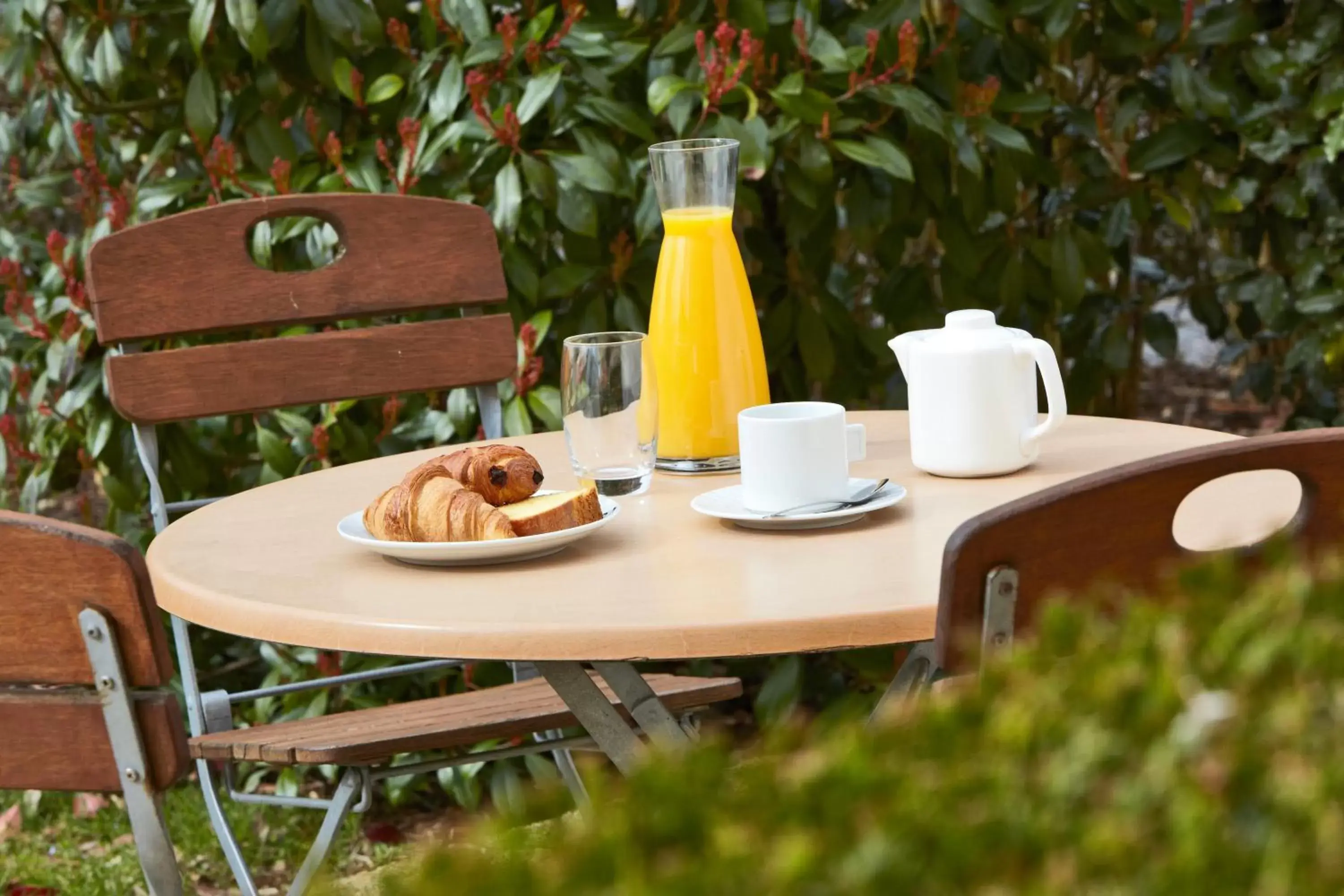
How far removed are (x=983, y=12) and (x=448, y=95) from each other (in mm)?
870

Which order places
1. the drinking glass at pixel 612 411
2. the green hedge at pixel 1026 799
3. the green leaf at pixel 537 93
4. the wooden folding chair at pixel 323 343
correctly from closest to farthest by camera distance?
the green hedge at pixel 1026 799 → the drinking glass at pixel 612 411 → the wooden folding chair at pixel 323 343 → the green leaf at pixel 537 93

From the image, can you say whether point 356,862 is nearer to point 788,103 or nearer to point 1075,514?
point 788,103

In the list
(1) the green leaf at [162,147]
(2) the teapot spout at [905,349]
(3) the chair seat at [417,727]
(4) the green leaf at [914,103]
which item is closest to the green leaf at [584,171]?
(4) the green leaf at [914,103]

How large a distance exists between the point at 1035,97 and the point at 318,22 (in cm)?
120

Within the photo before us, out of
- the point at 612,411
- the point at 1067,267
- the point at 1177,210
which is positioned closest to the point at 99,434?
the point at 612,411

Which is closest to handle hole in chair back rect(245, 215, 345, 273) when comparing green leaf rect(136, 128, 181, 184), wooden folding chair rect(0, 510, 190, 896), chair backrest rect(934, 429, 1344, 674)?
green leaf rect(136, 128, 181, 184)

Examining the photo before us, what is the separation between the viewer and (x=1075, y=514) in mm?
921

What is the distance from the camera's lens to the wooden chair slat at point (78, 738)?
101 cm

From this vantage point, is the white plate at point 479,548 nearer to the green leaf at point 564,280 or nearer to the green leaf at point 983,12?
the green leaf at point 564,280

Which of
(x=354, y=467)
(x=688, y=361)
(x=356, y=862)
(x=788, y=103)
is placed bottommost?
(x=356, y=862)

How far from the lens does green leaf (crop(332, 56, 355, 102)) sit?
2.75 m

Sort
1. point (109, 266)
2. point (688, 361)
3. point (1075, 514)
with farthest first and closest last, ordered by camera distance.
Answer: point (109, 266)
point (688, 361)
point (1075, 514)

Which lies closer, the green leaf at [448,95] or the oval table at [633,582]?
the oval table at [633,582]

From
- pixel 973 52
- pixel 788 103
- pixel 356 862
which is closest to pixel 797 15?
pixel 788 103
